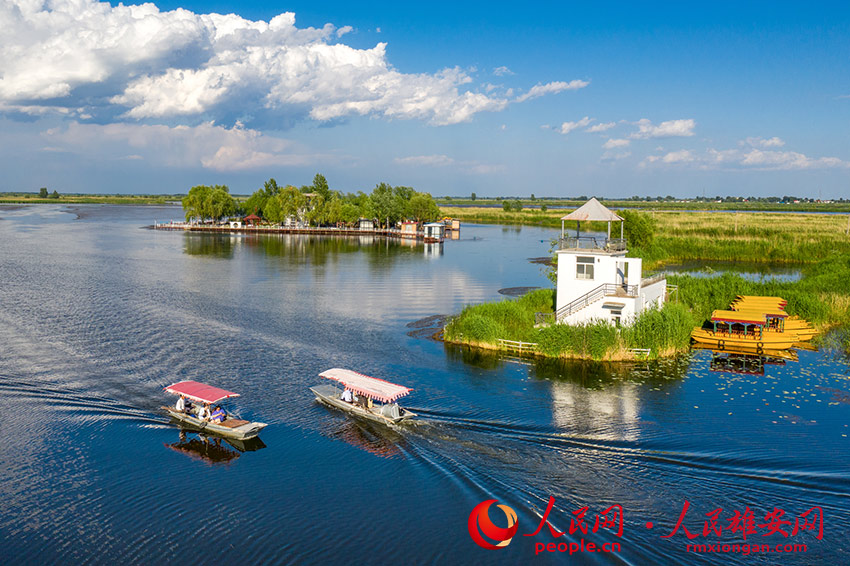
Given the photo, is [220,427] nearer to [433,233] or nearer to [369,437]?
[369,437]

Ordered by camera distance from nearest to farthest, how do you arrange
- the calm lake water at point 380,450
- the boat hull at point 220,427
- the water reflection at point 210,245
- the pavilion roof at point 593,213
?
1. the calm lake water at point 380,450
2. the boat hull at point 220,427
3. the pavilion roof at point 593,213
4. the water reflection at point 210,245

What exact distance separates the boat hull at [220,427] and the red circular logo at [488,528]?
10.3m

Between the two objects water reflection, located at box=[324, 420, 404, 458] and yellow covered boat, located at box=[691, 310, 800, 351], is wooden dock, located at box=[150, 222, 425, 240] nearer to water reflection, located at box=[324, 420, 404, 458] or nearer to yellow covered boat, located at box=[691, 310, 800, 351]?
yellow covered boat, located at box=[691, 310, 800, 351]

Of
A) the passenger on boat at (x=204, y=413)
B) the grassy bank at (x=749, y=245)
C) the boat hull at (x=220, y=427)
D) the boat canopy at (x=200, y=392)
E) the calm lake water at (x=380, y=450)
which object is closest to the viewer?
the calm lake water at (x=380, y=450)

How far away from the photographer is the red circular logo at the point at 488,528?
19781mm

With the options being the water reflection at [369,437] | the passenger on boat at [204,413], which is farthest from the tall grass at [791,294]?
the passenger on boat at [204,413]

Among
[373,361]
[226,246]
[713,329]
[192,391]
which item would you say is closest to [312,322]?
[373,361]

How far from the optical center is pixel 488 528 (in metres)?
20.5

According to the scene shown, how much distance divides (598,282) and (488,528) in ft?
82.8

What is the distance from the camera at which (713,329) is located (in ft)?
148

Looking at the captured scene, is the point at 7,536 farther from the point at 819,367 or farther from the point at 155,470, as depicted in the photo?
the point at 819,367

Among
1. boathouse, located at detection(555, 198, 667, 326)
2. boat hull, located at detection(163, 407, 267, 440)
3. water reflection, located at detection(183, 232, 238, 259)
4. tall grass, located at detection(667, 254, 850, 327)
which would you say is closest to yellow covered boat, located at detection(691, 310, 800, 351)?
boathouse, located at detection(555, 198, 667, 326)

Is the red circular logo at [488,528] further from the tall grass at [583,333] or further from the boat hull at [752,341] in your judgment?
the boat hull at [752,341]

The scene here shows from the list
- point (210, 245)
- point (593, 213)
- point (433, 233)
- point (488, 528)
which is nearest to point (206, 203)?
point (210, 245)
